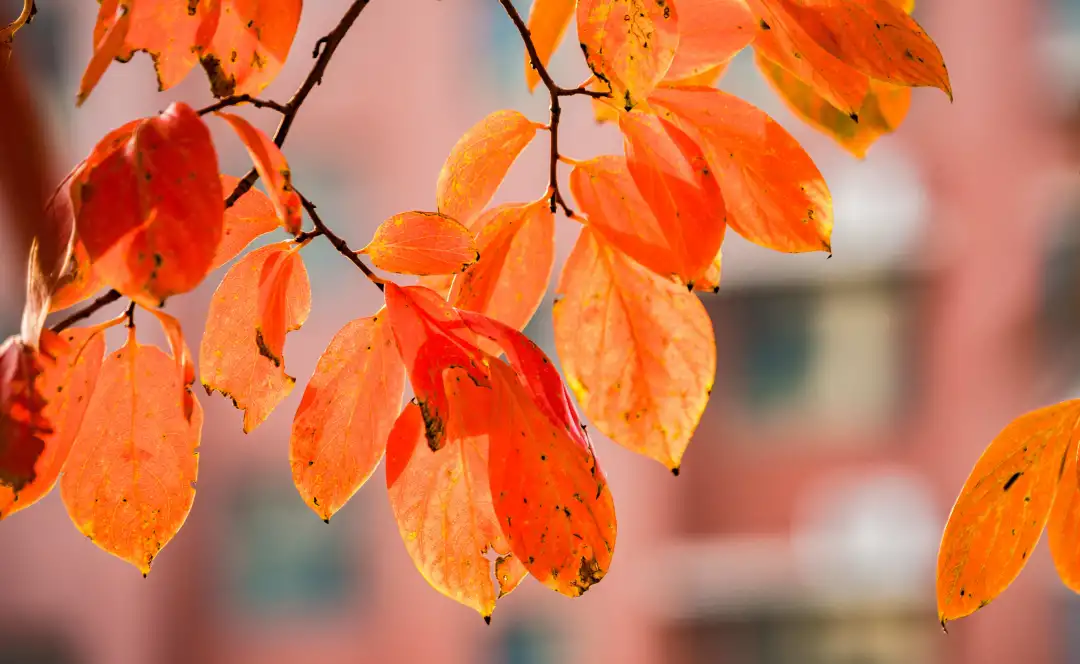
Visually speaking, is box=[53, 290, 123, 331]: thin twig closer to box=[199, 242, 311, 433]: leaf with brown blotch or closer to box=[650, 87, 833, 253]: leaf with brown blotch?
box=[199, 242, 311, 433]: leaf with brown blotch

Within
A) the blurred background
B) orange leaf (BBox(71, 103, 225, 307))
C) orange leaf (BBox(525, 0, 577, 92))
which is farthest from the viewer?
the blurred background

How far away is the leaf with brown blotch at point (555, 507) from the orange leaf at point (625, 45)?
0.07 meters

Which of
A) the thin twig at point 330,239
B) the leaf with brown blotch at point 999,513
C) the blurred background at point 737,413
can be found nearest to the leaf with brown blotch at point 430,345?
the thin twig at point 330,239

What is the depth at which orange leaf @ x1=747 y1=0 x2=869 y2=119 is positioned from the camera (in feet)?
0.74

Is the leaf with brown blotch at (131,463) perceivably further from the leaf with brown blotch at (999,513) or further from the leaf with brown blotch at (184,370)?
the leaf with brown blotch at (999,513)

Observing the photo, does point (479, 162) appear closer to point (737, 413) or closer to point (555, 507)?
point (555, 507)

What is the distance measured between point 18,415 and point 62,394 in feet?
0.11

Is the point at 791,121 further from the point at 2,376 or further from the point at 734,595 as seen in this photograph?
the point at 2,376

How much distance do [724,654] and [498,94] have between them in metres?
2.58

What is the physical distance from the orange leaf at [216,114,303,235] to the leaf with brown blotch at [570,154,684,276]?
0.08 meters

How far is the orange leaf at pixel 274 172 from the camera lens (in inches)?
7.1

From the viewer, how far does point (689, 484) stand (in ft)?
14.7

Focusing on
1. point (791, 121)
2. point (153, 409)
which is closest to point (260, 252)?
point (153, 409)

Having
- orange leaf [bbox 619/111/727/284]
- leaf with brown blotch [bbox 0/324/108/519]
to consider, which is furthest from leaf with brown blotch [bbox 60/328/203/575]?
orange leaf [bbox 619/111/727/284]
